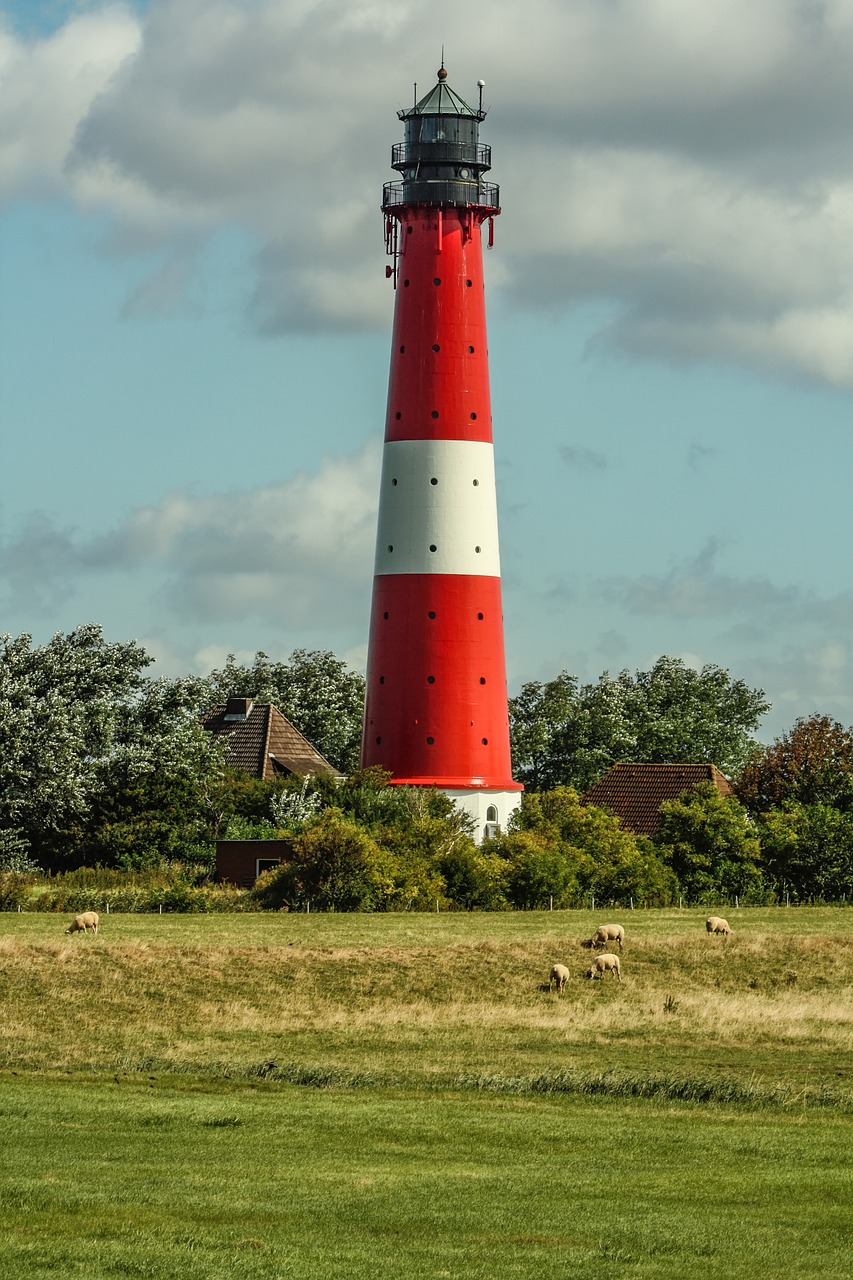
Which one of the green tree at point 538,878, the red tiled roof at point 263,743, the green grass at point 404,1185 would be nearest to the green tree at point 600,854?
the green tree at point 538,878

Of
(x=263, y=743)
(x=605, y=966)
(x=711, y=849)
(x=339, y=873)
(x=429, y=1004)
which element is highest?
(x=263, y=743)

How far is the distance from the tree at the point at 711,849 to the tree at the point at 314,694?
2657 centimetres

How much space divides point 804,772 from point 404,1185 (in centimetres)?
5019

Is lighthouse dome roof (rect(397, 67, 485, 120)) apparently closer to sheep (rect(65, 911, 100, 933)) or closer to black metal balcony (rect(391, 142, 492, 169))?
black metal balcony (rect(391, 142, 492, 169))

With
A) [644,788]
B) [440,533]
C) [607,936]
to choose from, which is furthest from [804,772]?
[607,936]

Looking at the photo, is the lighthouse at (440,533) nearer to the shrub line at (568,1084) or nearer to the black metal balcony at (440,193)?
the black metal balcony at (440,193)

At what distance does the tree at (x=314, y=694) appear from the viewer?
83.4m

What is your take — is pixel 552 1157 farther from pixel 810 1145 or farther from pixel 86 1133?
pixel 86 1133

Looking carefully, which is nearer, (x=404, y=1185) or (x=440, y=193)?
(x=404, y=1185)

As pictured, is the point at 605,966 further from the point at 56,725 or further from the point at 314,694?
the point at 314,694

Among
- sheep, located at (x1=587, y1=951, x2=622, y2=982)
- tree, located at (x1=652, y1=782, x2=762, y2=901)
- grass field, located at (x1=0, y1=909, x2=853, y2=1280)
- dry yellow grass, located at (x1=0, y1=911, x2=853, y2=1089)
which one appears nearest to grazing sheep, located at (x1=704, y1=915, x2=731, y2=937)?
dry yellow grass, located at (x1=0, y1=911, x2=853, y2=1089)

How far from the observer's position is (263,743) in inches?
2761

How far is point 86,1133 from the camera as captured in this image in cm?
2334

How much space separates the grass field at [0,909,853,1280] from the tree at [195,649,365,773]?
35.1 meters
